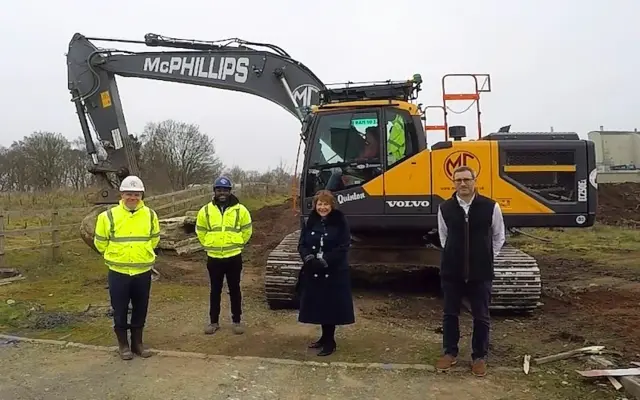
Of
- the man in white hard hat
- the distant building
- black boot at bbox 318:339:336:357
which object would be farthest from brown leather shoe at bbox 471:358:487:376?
the distant building

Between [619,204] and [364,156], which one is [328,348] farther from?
[619,204]

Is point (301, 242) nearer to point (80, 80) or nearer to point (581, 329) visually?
point (581, 329)

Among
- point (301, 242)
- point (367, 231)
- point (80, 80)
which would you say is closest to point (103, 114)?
point (80, 80)

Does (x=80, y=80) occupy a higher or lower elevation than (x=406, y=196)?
higher

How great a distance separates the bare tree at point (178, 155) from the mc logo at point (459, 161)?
2889 centimetres

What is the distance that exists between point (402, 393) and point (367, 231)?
3.36 meters

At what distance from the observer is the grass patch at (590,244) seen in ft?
45.4

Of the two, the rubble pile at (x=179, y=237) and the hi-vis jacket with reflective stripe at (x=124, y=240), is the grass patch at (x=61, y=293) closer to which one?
the hi-vis jacket with reflective stripe at (x=124, y=240)

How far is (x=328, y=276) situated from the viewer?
602 centimetres

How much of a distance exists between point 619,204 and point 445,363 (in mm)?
21306

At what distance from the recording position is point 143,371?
5488 millimetres

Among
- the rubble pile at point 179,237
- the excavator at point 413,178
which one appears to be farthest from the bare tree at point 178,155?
the excavator at point 413,178

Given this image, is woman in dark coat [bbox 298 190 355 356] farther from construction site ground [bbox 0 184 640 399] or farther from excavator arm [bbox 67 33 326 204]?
excavator arm [bbox 67 33 326 204]

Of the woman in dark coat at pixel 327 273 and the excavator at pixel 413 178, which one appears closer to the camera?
the woman in dark coat at pixel 327 273
